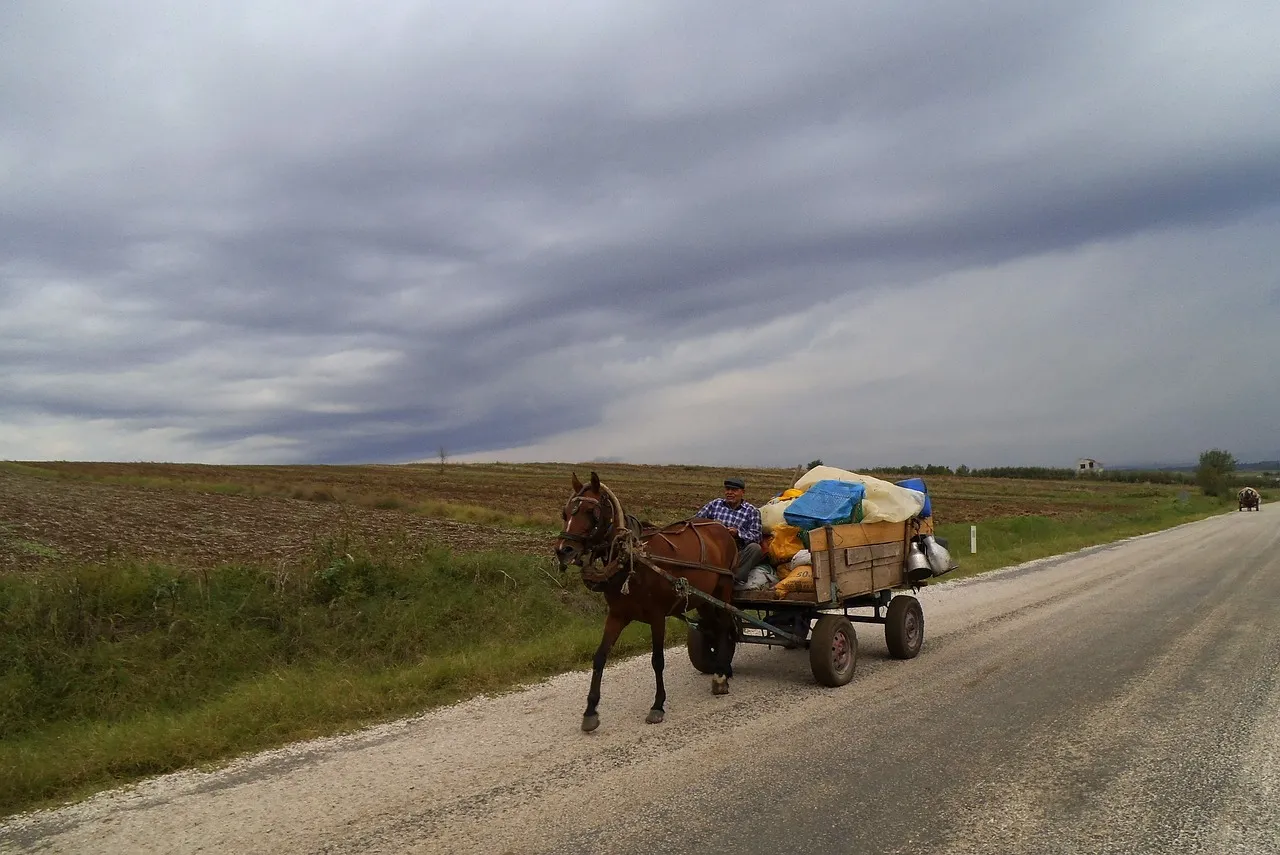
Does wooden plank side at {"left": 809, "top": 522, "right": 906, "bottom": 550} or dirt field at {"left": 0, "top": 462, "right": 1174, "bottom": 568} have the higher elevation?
wooden plank side at {"left": 809, "top": 522, "right": 906, "bottom": 550}

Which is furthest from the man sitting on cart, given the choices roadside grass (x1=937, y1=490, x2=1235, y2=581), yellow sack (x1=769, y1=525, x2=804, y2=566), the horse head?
roadside grass (x1=937, y1=490, x2=1235, y2=581)

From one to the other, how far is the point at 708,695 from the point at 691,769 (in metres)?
2.14

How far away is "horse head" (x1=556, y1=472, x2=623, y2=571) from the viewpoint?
625 centimetres

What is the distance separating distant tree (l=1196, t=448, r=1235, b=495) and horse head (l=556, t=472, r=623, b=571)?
90191mm

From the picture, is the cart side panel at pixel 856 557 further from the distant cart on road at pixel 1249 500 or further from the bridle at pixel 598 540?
the distant cart on road at pixel 1249 500

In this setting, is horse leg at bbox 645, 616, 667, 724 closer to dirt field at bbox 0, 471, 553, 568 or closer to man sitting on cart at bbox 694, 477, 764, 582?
man sitting on cart at bbox 694, 477, 764, 582

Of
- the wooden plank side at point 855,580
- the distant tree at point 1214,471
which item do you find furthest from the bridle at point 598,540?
the distant tree at point 1214,471

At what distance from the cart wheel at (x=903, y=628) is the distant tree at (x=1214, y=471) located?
85844 millimetres

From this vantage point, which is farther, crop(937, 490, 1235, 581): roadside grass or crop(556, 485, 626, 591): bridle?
crop(937, 490, 1235, 581): roadside grass

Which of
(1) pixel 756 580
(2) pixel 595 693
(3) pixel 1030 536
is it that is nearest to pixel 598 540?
(2) pixel 595 693

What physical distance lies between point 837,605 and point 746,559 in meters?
1.00

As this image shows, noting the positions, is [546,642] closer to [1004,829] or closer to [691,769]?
[691,769]

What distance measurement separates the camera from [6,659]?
796 centimetres

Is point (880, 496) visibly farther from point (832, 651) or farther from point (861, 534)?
point (832, 651)
